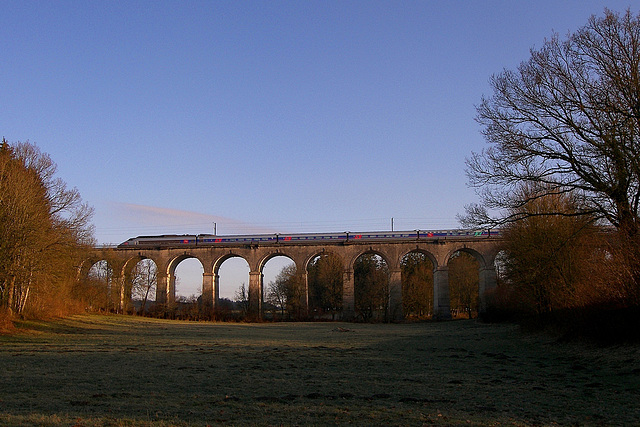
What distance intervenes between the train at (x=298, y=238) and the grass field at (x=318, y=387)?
113ft

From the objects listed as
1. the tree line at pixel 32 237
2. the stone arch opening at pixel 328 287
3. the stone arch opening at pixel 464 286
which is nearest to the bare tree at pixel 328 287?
the stone arch opening at pixel 328 287

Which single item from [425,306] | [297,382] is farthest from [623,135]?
[425,306]

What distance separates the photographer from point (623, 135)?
13.5 metres

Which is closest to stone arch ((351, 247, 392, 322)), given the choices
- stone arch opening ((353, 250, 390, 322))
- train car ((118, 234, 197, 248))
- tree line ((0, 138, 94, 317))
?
stone arch opening ((353, 250, 390, 322))

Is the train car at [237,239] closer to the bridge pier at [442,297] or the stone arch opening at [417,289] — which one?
the stone arch opening at [417,289]

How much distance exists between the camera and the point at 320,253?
50.2 m

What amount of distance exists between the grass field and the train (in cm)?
3447

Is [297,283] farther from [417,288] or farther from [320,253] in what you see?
[417,288]

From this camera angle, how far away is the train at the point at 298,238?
4897 centimetres

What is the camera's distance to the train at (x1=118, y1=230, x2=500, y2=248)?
49.0 m

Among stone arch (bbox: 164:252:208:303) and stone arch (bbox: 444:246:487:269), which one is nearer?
stone arch (bbox: 444:246:487:269)

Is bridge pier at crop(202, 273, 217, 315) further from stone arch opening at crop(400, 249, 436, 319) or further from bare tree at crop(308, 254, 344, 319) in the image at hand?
stone arch opening at crop(400, 249, 436, 319)

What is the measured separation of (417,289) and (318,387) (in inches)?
1873

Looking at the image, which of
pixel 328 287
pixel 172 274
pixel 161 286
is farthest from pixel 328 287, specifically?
pixel 161 286
